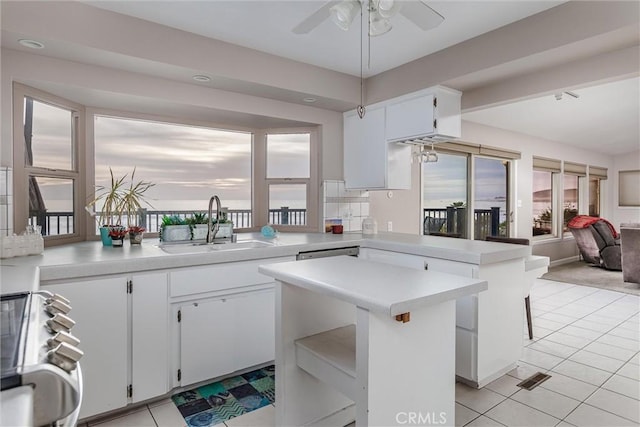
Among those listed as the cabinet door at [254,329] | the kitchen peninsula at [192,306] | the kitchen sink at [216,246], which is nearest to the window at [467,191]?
the kitchen peninsula at [192,306]

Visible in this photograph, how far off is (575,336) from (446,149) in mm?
2600

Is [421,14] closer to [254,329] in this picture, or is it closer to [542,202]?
[254,329]

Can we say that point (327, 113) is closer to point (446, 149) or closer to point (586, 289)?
point (446, 149)

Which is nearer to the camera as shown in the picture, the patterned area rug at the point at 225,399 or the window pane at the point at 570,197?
the patterned area rug at the point at 225,399

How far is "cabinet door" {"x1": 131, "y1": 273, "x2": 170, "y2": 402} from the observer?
2146 mm

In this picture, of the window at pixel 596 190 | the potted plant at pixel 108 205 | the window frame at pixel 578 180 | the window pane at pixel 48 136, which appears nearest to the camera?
the window pane at pixel 48 136

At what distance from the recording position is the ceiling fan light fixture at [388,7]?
163 cm

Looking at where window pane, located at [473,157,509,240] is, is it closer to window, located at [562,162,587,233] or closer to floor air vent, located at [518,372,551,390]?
window, located at [562,162,587,233]

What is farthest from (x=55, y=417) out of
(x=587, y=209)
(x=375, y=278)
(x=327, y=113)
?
(x=587, y=209)

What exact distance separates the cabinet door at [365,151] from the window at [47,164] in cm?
239

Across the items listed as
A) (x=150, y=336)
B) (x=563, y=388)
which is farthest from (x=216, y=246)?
(x=563, y=388)

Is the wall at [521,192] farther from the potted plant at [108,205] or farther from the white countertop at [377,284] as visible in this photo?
the potted plant at [108,205]

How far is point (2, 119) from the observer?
2.22 metres

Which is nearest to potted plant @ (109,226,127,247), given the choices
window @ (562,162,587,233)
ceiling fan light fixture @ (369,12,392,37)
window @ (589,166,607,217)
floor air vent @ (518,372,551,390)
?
ceiling fan light fixture @ (369,12,392,37)
